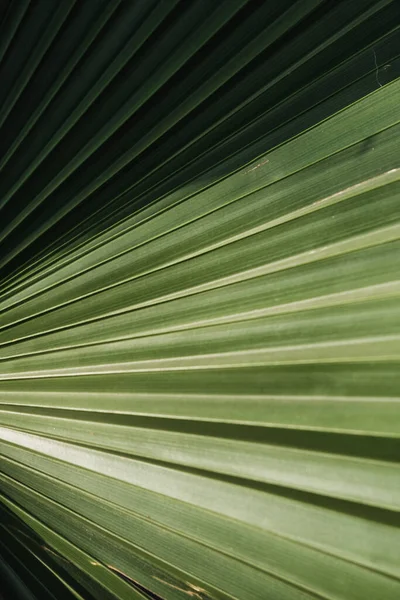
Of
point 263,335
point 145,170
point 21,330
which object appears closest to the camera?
point 263,335

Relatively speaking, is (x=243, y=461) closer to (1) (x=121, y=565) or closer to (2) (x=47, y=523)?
(1) (x=121, y=565)

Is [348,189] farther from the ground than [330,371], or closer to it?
farther from the ground

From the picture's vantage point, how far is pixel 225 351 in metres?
0.96

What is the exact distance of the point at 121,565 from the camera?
108 cm

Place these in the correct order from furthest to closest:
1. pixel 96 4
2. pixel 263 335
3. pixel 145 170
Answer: pixel 145 170 < pixel 96 4 < pixel 263 335

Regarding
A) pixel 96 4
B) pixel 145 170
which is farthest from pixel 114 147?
pixel 96 4

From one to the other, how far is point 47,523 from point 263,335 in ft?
2.66

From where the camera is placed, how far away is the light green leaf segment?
780mm

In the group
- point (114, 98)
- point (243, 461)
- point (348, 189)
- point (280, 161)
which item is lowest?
point (243, 461)

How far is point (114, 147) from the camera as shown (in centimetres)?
119

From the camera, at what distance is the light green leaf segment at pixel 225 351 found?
2.56ft

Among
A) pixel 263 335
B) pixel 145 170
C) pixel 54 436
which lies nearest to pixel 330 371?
pixel 263 335

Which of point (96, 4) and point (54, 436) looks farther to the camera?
point (54, 436)

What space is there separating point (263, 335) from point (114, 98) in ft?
2.27
